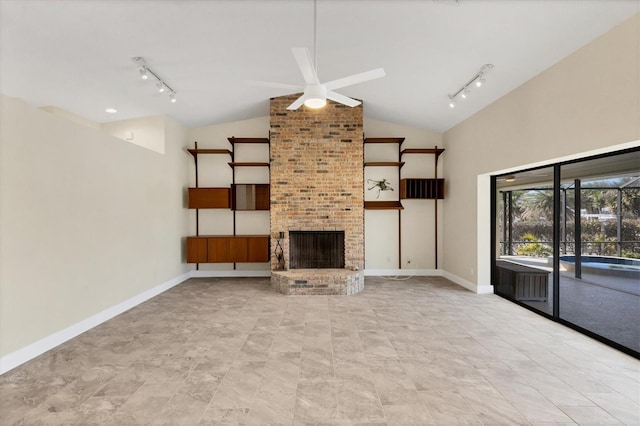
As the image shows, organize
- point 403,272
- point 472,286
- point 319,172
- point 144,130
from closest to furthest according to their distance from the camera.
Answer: point 472,286 → point 144,130 → point 319,172 → point 403,272

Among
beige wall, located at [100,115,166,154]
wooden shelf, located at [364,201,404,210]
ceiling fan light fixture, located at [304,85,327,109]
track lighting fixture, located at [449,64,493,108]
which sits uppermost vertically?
track lighting fixture, located at [449,64,493,108]

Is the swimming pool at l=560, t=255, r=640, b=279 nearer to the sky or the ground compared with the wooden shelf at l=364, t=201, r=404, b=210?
nearer to the ground

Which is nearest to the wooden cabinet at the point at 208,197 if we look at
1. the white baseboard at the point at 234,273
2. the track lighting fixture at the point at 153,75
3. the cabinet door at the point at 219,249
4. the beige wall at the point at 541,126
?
the cabinet door at the point at 219,249

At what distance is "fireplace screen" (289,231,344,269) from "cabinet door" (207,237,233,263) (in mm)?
1448

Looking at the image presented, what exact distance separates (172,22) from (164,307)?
385 cm

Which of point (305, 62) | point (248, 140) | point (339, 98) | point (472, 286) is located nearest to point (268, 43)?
point (339, 98)

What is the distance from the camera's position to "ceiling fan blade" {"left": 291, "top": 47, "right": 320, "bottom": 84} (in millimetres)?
2569

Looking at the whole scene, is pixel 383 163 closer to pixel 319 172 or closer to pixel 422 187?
pixel 422 187

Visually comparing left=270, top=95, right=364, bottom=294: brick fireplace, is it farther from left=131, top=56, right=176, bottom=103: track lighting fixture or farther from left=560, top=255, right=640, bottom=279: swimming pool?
left=560, top=255, right=640, bottom=279: swimming pool

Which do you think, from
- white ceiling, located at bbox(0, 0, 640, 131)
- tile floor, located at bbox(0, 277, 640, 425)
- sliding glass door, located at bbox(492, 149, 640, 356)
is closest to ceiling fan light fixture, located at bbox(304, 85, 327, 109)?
white ceiling, located at bbox(0, 0, 640, 131)

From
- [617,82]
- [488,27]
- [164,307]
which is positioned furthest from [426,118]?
[164,307]

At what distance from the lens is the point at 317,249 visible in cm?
630

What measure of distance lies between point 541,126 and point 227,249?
5754mm

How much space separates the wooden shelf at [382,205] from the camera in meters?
6.65
